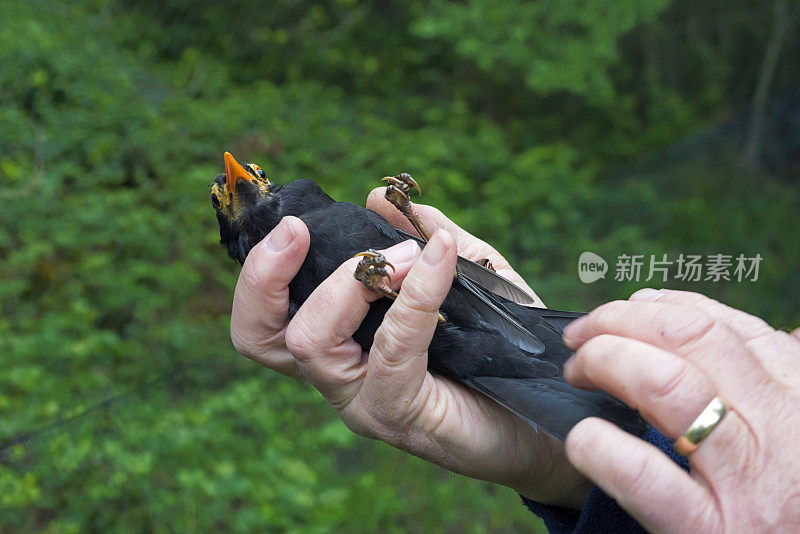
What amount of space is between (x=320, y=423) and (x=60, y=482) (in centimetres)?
139

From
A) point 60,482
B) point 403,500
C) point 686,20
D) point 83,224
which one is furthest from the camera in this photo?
point 686,20

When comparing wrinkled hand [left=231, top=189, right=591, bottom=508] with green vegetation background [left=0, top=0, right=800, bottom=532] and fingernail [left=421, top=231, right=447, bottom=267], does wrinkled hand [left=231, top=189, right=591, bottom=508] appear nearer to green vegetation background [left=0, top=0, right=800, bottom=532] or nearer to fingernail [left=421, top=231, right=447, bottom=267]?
fingernail [left=421, top=231, right=447, bottom=267]

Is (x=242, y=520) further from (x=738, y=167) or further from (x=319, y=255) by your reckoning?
(x=738, y=167)

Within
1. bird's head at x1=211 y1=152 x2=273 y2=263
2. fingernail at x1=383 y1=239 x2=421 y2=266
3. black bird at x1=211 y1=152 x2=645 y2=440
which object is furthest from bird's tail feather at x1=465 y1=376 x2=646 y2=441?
bird's head at x1=211 y1=152 x2=273 y2=263

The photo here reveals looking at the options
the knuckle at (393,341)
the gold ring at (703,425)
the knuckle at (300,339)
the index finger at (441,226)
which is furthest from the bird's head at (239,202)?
the gold ring at (703,425)

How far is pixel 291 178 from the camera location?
18.7ft

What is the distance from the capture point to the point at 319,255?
182cm

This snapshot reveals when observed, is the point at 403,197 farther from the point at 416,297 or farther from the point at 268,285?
the point at 416,297

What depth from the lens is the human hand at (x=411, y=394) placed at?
1.38 metres

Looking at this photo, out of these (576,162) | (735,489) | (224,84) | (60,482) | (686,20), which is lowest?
(60,482)

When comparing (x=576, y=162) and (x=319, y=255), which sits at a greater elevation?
(x=319, y=255)

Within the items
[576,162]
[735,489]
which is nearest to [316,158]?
[576,162]

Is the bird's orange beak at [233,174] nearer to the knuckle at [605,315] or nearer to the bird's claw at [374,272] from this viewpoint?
the bird's claw at [374,272]

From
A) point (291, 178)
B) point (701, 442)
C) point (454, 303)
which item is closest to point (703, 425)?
point (701, 442)
